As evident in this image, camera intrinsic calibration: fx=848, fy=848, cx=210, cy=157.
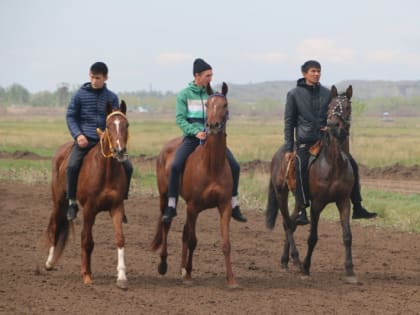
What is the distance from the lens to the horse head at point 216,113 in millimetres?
9477

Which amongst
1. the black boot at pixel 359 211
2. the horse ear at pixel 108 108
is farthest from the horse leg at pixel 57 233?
the black boot at pixel 359 211

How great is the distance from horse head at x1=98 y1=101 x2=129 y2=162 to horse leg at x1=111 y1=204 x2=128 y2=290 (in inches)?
27.9

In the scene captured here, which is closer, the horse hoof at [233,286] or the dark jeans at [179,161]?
the horse hoof at [233,286]

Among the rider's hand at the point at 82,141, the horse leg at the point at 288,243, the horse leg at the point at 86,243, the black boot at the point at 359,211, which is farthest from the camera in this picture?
the horse leg at the point at 288,243

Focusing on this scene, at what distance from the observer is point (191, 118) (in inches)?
408

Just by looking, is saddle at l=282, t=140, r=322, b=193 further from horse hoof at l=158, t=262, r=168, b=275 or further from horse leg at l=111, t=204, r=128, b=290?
horse leg at l=111, t=204, r=128, b=290

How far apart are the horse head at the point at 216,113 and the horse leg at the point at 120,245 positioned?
4.88 feet

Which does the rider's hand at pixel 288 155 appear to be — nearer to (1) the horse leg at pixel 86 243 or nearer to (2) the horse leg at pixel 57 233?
(1) the horse leg at pixel 86 243

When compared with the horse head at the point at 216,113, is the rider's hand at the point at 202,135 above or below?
below

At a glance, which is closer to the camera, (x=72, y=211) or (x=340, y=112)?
(x=340, y=112)

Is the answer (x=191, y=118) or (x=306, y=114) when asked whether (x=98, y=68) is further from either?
(x=306, y=114)

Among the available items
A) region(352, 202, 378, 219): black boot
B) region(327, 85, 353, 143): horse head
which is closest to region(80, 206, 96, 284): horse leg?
region(327, 85, 353, 143): horse head

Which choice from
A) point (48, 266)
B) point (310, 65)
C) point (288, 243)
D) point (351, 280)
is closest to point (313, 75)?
point (310, 65)

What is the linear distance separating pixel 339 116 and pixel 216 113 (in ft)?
5.49
